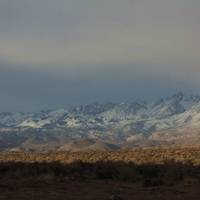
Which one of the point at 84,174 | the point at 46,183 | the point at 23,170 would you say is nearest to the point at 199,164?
the point at 84,174

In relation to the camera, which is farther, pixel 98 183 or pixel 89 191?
pixel 98 183

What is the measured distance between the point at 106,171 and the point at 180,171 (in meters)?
5.05

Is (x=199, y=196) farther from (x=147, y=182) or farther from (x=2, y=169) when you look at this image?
(x=2, y=169)

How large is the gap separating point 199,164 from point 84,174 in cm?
1302

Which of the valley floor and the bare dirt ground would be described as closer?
the bare dirt ground

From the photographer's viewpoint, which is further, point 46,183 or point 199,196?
point 46,183

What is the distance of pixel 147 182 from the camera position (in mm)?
36156

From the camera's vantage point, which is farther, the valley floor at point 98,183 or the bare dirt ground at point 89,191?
the valley floor at point 98,183

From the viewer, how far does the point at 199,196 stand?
2867cm

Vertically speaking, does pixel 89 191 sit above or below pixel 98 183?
below

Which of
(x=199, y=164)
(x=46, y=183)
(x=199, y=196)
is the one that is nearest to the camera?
(x=199, y=196)

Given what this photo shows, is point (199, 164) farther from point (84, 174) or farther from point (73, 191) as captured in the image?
point (73, 191)

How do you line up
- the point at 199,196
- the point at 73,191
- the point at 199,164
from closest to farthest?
the point at 199,196, the point at 73,191, the point at 199,164

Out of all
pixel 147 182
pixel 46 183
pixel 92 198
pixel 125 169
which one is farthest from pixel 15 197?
pixel 125 169
